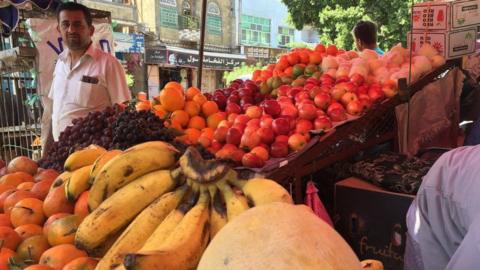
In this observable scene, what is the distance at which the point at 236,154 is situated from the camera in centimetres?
246

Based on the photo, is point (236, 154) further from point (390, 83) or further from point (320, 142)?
point (390, 83)

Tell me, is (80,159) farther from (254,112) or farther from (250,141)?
(254,112)

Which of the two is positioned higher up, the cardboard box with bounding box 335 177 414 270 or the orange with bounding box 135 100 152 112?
the orange with bounding box 135 100 152 112

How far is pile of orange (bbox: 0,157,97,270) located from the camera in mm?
1108

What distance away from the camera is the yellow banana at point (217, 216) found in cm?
104

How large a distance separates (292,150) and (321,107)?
22.1 inches

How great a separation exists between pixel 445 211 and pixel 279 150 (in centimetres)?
125

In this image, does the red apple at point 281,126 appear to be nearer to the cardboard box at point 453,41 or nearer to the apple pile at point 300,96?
the apple pile at point 300,96

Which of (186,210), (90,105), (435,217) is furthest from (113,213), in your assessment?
(90,105)

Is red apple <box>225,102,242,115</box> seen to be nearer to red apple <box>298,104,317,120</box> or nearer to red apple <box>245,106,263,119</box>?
red apple <box>245,106,263,119</box>

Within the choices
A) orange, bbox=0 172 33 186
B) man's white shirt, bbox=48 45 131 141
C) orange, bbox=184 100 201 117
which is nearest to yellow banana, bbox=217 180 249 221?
orange, bbox=0 172 33 186

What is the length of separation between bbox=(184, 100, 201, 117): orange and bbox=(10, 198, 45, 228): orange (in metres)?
1.61

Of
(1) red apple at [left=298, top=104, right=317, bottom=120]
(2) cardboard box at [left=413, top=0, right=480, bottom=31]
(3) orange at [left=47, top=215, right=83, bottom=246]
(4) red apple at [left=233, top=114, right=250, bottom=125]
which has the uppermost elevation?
(2) cardboard box at [left=413, top=0, right=480, bottom=31]

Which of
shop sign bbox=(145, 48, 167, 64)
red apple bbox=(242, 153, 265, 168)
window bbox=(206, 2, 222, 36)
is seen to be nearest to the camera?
red apple bbox=(242, 153, 265, 168)
